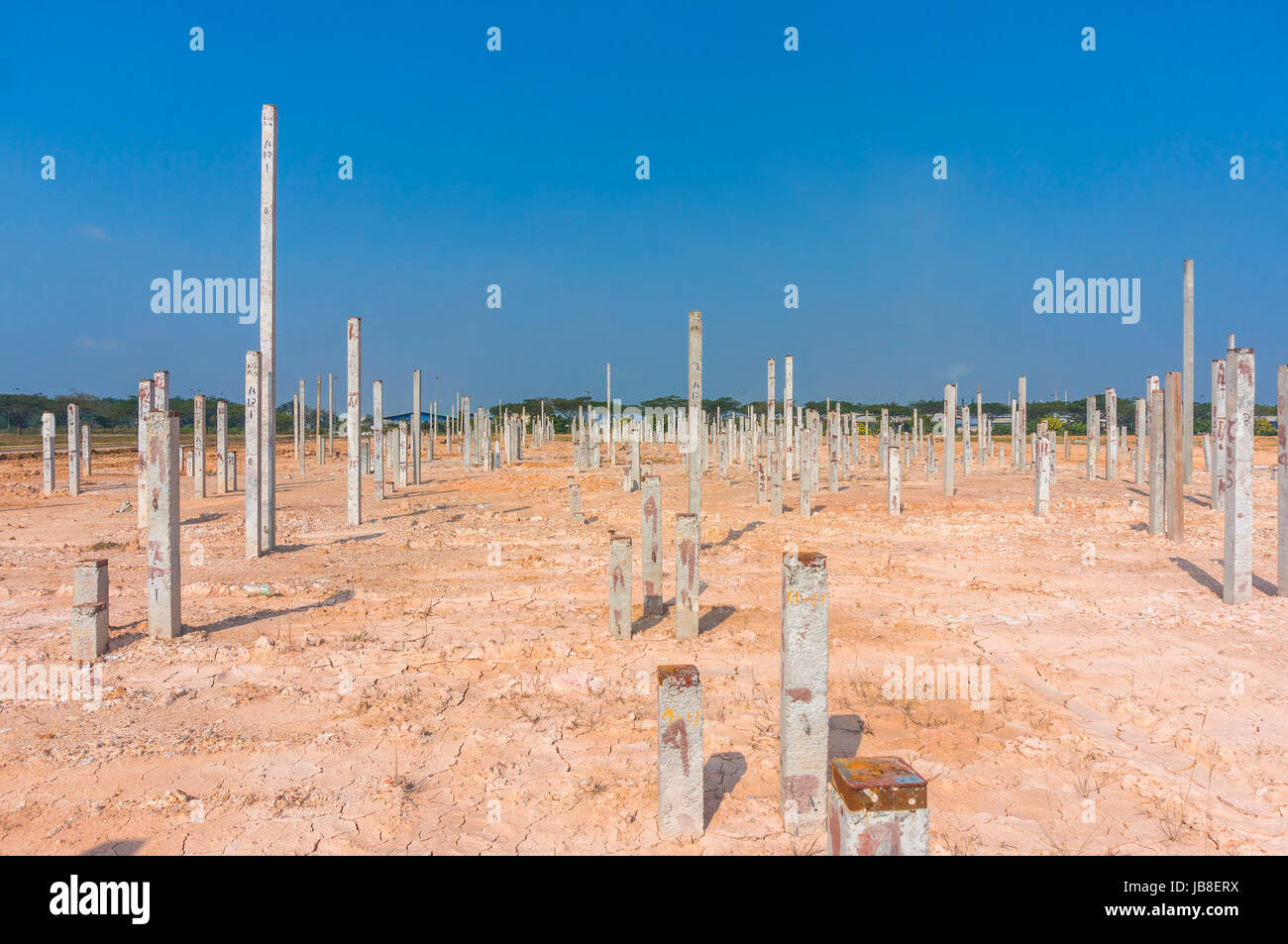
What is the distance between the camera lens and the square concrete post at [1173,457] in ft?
33.7

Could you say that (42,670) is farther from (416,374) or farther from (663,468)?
(663,468)

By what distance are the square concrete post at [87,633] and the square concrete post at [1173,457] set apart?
12.1 m

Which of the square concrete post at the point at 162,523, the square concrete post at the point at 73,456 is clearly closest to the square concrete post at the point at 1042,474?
the square concrete post at the point at 162,523

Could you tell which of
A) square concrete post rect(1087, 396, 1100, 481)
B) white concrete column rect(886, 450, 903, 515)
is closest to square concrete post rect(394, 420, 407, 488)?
white concrete column rect(886, 450, 903, 515)

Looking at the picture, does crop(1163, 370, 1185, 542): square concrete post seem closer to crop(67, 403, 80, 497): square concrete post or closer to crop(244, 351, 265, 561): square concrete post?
crop(244, 351, 265, 561): square concrete post

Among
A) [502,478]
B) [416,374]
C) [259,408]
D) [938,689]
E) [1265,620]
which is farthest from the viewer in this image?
[502,478]

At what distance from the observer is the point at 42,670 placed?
5574 millimetres

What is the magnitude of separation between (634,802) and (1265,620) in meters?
6.47

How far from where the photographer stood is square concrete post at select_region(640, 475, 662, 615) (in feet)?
24.0

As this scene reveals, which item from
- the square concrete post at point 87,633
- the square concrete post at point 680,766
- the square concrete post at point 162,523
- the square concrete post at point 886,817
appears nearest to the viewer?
the square concrete post at point 886,817

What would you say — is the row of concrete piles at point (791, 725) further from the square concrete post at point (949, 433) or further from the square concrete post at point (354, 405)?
the square concrete post at point (949, 433)

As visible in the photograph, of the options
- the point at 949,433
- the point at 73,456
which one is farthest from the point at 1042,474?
the point at 73,456

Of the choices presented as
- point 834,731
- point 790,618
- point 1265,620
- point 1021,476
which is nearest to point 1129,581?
point 1265,620

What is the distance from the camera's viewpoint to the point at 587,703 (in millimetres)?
5082
